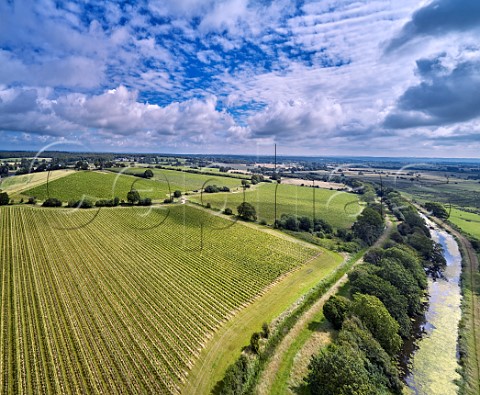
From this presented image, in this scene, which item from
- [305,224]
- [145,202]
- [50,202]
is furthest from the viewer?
[145,202]

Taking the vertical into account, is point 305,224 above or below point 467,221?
above

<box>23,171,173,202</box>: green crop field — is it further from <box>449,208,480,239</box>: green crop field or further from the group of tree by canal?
<box>449,208,480,239</box>: green crop field

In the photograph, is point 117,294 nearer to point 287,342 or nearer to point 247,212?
point 287,342

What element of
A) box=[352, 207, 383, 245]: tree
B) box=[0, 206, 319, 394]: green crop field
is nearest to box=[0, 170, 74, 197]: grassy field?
box=[0, 206, 319, 394]: green crop field

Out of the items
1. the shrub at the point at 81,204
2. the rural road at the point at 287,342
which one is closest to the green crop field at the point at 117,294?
the rural road at the point at 287,342

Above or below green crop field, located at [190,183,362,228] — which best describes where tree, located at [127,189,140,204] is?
above

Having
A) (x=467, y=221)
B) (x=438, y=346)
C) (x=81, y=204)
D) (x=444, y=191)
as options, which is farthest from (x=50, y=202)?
(x=444, y=191)
